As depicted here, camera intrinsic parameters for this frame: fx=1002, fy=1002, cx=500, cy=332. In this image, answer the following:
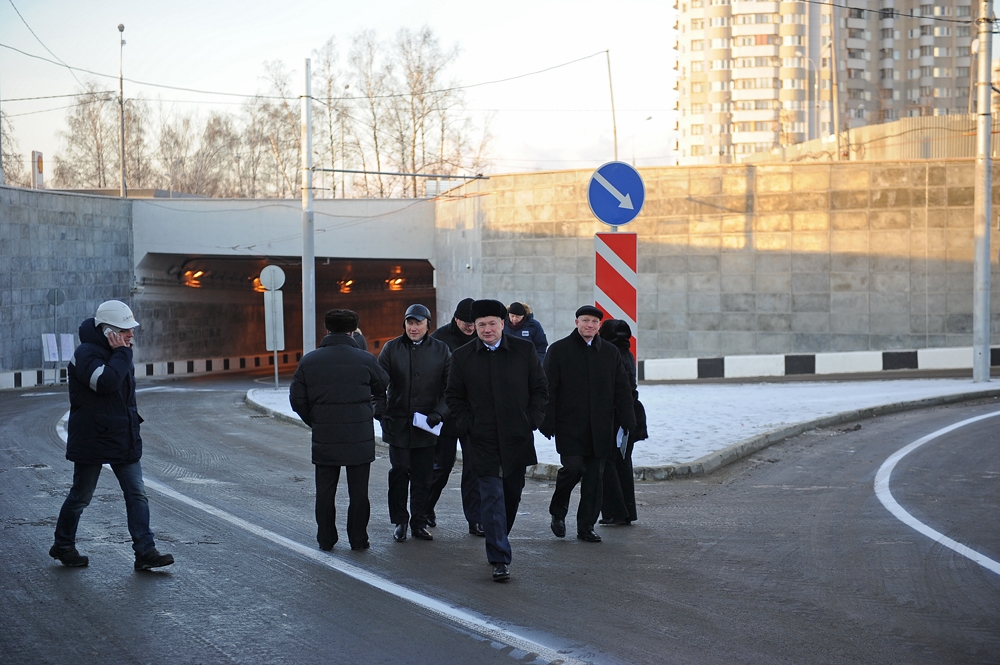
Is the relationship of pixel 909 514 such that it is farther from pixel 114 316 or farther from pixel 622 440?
pixel 114 316

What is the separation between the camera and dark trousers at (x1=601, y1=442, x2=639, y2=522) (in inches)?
330

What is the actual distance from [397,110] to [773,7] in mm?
67816

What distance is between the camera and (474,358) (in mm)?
6949

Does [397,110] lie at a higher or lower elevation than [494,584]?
higher

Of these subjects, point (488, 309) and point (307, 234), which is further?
point (307, 234)

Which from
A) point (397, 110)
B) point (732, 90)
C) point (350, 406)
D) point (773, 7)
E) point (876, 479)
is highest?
point (773, 7)

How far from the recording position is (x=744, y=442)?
1264cm

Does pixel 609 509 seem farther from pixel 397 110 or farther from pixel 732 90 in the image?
pixel 732 90

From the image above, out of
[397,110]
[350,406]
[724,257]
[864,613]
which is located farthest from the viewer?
[397,110]

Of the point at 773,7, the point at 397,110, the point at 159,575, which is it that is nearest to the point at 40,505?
the point at 159,575

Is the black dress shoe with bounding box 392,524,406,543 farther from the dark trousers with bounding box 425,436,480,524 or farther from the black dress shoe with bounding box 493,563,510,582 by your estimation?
the black dress shoe with bounding box 493,563,510,582

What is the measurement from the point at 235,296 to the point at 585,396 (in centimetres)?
4022

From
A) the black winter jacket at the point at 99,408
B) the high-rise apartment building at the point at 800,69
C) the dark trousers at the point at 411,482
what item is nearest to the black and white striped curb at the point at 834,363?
the dark trousers at the point at 411,482

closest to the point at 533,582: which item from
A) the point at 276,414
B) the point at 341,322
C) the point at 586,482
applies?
the point at 586,482
